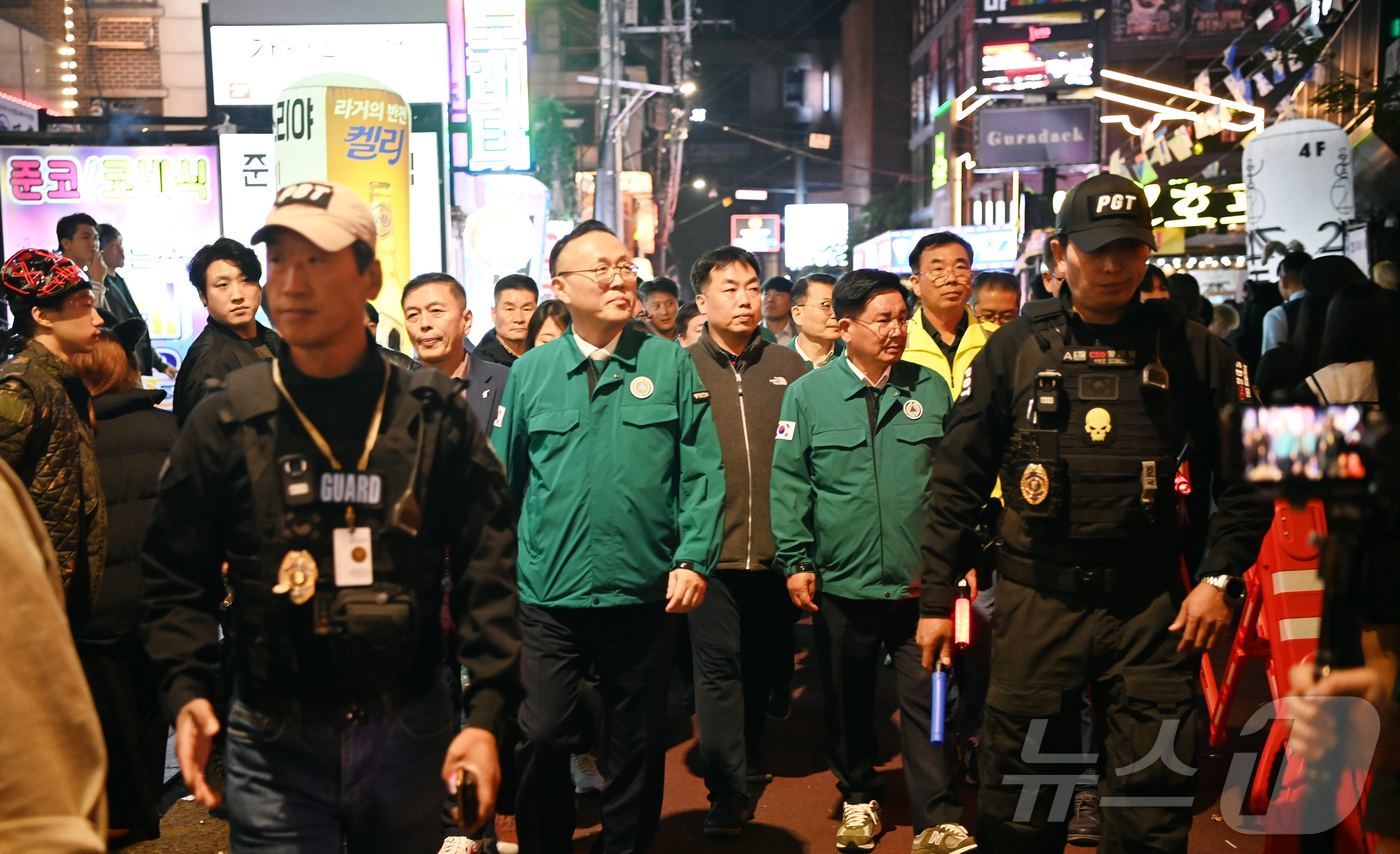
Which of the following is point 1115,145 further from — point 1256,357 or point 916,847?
point 916,847

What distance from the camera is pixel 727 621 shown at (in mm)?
6090

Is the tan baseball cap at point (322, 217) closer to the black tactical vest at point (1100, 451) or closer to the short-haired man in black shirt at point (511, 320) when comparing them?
the black tactical vest at point (1100, 451)

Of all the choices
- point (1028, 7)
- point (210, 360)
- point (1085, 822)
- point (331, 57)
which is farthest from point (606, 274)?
point (1028, 7)

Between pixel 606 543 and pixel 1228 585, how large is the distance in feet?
7.19

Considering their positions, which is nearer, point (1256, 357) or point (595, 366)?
point (595, 366)

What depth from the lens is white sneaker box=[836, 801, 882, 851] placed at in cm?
568

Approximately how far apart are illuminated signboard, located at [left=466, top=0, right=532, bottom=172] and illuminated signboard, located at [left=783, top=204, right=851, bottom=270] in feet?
141

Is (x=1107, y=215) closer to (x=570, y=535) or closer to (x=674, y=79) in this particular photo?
(x=570, y=535)

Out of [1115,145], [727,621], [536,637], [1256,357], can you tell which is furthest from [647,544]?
[1115,145]

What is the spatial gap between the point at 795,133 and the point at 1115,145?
4415cm

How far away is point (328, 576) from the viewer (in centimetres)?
300

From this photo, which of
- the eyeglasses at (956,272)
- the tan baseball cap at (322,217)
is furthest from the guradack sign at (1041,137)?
the tan baseball cap at (322,217)

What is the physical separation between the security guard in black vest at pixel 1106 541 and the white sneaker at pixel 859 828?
139cm

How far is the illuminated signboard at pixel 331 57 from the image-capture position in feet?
46.7
